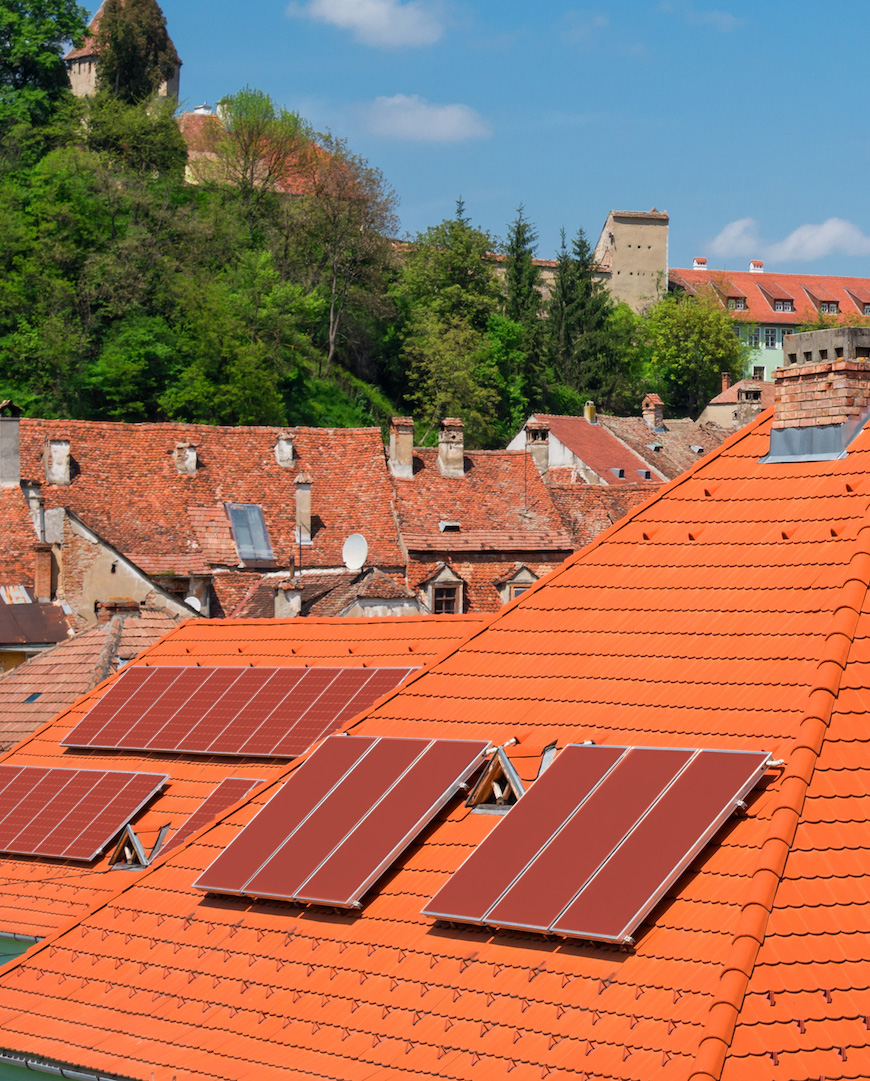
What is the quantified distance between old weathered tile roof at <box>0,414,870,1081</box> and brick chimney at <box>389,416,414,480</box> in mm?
39718

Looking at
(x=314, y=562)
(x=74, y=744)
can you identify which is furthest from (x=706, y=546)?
(x=314, y=562)

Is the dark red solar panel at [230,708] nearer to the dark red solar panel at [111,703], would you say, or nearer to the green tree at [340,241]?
the dark red solar panel at [111,703]

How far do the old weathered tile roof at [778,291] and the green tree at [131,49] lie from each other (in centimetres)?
5075

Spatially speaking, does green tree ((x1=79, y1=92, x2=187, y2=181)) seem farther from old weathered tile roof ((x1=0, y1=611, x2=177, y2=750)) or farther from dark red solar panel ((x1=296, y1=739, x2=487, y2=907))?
dark red solar panel ((x1=296, y1=739, x2=487, y2=907))

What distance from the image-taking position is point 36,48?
96.0 meters

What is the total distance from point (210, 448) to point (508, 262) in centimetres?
5855

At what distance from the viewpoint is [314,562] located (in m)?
51.5

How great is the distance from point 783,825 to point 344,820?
453 cm

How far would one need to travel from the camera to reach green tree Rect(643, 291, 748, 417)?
112 meters

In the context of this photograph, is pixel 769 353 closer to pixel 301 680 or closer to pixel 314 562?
pixel 314 562

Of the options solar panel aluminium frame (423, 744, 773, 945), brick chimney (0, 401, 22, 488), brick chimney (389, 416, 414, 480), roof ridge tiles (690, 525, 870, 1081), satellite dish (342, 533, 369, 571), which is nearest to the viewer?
roof ridge tiles (690, 525, 870, 1081)

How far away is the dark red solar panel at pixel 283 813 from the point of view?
13.5m

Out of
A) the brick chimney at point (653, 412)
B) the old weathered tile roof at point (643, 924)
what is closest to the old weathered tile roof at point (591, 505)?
the brick chimney at point (653, 412)

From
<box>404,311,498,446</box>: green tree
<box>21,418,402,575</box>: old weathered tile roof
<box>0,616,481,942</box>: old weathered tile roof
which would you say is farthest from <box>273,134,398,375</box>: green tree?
<box>0,616,481,942</box>: old weathered tile roof
